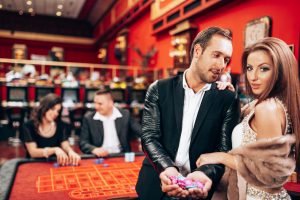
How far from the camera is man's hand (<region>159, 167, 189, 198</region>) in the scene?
1209 mm

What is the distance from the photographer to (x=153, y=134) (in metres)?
1.46

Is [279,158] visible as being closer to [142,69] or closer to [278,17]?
[278,17]

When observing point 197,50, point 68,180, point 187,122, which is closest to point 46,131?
point 68,180

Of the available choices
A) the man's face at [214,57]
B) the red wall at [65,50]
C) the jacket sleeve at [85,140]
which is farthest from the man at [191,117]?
the red wall at [65,50]

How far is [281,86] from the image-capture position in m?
1.17

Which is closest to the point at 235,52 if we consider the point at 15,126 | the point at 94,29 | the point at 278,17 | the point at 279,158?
the point at 278,17

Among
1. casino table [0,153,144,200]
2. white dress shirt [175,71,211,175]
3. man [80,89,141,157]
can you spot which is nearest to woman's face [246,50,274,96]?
white dress shirt [175,71,211,175]

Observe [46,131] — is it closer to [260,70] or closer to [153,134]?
[153,134]

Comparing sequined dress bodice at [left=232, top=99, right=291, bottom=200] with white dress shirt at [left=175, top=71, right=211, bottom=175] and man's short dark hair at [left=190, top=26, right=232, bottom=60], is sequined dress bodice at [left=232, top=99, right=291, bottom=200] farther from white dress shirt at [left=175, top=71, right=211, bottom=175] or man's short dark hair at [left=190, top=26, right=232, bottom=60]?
man's short dark hair at [left=190, top=26, right=232, bottom=60]

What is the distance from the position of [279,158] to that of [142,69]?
276 inches

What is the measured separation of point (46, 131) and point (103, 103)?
64 cm

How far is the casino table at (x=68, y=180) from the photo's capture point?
5.80ft

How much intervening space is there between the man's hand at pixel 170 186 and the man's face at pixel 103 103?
1930 mm

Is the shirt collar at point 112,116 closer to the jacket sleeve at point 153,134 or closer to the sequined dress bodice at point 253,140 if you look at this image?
the jacket sleeve at point 153,134
